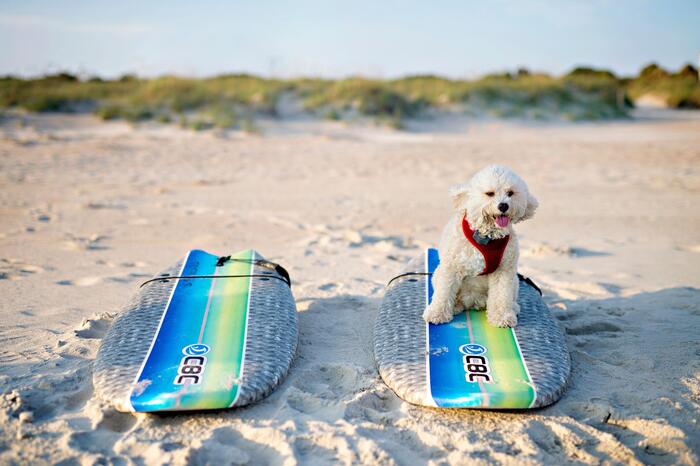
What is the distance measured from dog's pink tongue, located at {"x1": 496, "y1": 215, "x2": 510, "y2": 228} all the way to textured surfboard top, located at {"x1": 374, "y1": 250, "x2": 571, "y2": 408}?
29.2 inches

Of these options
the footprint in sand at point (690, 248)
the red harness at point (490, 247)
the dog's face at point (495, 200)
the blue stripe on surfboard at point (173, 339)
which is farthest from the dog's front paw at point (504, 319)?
the footprint in sand at point (690, 248)

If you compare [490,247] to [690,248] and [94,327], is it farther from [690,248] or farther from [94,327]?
[690,248]

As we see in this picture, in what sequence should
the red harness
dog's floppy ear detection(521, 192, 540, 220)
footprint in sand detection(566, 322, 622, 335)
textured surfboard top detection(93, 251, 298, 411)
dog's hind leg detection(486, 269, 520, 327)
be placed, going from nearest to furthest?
textured surfboard top detection(93, 251, 298, 411) < dog's floppy ear detection(521, 192, 540, 220) < the red harness < dog's hind leg detection(486, 269, 520, 327) < footprint in sand detection(566, 322, 622, 335)

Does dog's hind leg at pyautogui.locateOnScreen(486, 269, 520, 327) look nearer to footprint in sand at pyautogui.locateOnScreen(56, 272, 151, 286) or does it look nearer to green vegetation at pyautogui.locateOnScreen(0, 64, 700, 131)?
footprint in sand at pyautogui.locateOnScreen(56, 272, 151, 286)

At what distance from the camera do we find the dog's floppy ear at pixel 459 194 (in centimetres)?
333

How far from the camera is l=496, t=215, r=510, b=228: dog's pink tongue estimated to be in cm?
321

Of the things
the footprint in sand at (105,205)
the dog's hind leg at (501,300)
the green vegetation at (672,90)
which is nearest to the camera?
the dog's hind leg at (501,300)

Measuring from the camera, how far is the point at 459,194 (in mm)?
3367

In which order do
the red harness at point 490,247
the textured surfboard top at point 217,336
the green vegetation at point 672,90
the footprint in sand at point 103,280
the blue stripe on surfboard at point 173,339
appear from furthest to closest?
the green vegetation at point 672,90, the footprint in sand at point 103,280, the red harness at point 490,247, the textured surfboard top at point 217,336, the blue stripe on surfboard at point 173,339

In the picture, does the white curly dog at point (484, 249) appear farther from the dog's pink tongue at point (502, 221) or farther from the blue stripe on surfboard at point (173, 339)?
the blue stripe on surfboard at point (173, 339)

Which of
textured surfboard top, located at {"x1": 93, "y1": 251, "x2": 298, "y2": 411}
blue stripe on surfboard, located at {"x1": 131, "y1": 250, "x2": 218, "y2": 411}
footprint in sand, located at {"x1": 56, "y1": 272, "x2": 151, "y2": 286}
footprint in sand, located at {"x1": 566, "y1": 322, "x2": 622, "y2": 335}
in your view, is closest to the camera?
blue stripe on surfboard, located at {"x1": 131, "y1": 250, "x2": 218, "y2": 411}

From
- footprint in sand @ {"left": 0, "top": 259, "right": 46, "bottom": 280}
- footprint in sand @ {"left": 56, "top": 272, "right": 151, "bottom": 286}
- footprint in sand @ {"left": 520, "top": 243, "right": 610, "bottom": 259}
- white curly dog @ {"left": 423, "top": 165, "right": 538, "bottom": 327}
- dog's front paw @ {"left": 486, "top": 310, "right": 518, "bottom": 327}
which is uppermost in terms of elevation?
white curly dog @ {"left": 423, "top": 165, "right": 538, "bottom": 327}

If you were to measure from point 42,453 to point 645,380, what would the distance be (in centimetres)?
316

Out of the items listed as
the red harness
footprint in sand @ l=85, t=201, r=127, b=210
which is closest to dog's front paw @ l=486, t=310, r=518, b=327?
the red harness
